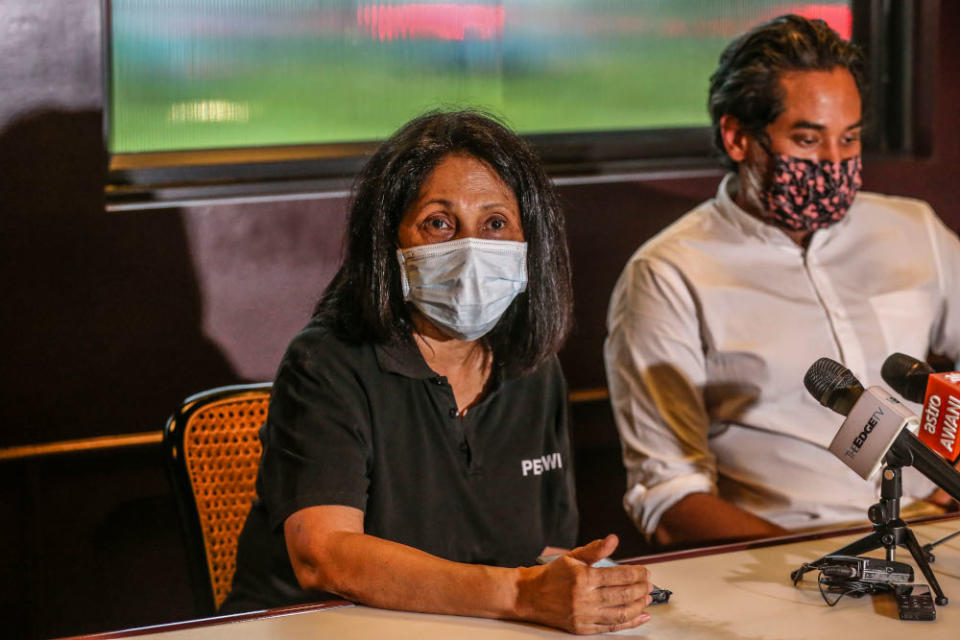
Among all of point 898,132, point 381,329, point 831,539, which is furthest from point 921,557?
point 898,132

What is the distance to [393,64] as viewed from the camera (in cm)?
295

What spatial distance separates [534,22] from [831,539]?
1.75 m

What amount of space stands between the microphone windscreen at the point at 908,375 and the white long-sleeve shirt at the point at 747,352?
607 millimetres

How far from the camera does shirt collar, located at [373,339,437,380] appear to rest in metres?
1.84

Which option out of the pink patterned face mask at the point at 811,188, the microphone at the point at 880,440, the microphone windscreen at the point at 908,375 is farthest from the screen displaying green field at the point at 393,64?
the microphone at the point at 880,440

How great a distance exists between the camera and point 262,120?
2.87 meters

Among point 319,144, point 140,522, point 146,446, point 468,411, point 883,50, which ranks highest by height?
point 883,50

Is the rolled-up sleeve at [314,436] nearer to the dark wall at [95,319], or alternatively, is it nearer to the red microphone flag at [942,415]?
the red microphone flag at [942,415]

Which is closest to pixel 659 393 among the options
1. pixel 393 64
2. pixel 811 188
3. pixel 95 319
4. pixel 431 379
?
pixel 811 188

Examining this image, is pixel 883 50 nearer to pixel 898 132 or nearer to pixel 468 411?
pixel 898 132

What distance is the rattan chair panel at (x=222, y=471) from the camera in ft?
6.86

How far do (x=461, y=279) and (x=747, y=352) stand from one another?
0.81 m

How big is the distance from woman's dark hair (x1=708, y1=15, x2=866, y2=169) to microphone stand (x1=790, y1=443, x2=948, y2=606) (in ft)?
3.41

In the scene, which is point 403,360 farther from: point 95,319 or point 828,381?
point 95,319
